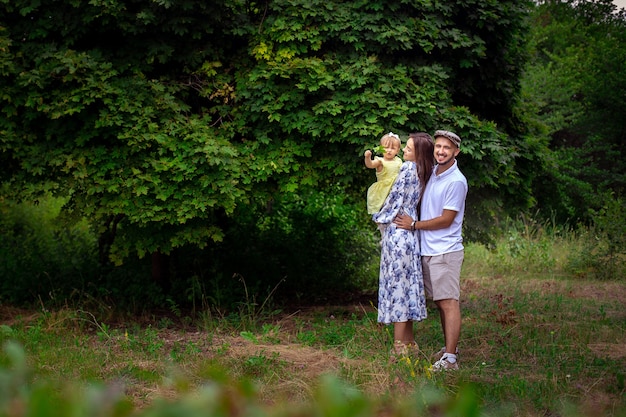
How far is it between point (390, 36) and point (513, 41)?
1.86 m

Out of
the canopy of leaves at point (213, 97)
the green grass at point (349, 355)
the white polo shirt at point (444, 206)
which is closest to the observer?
the green grass at point (349, 355)

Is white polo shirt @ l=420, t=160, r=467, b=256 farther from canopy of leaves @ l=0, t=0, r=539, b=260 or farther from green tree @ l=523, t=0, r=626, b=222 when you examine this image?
green tree @ l=523, t=0, r=626, b=222

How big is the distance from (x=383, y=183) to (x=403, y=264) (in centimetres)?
74

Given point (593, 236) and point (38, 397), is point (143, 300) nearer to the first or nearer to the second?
point (38, 397)

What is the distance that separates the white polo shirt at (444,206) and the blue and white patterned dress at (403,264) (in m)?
0.12

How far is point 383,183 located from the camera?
594 cm

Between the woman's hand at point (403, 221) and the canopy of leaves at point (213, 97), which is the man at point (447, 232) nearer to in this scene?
the woman's hand at point (403, 221)

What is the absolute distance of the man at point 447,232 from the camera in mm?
5457

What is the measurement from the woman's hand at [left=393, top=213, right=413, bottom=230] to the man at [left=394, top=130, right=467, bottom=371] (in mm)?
138

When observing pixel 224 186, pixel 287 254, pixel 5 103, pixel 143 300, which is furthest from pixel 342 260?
pixel 5 103

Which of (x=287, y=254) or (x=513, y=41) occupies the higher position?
(x=513, y=41)

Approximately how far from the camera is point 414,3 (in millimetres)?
7531

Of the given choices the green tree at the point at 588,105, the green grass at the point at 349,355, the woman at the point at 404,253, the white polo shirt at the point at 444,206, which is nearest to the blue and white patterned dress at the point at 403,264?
the woman at the point at 404,253

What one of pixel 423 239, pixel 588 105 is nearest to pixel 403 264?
pixel 423 239
